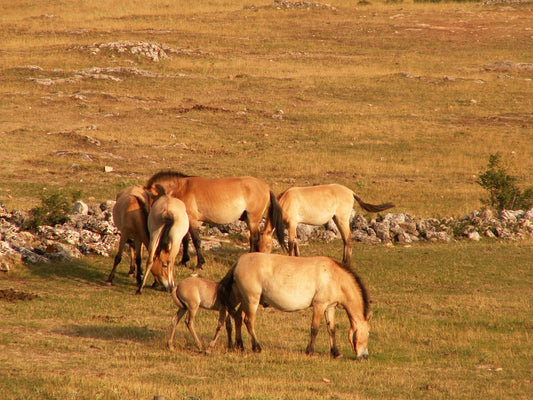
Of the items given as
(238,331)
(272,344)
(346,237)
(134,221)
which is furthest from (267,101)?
(238,331)

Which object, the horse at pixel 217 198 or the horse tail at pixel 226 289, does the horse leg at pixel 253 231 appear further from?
the horse tail at pixel 226 289

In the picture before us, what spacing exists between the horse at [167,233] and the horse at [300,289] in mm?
3114

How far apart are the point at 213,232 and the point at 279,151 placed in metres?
11.9

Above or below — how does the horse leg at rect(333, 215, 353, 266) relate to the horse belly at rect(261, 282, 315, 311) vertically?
below

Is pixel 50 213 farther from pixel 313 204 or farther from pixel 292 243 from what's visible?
pixel 313 204

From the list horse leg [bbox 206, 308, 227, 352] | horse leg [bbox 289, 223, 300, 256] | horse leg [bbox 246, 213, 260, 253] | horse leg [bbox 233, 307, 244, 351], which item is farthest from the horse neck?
horse leg [bbox 233, 307, 244, 351]

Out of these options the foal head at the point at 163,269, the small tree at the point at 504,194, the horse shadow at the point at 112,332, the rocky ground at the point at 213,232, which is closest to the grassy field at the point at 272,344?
the horse shadow at the point at 112,332

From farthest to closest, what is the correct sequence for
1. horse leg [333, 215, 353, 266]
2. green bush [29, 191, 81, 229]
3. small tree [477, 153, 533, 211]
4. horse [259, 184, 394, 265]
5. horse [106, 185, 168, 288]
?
1. small tree [477, 153, 533, 211]
2. green bush [29, 191, 81, 229]
3. horse leg [333, 215, 353, 266]
4. horse [259, 184, 394, 265]
5. horse [106, 185, 168, 288]

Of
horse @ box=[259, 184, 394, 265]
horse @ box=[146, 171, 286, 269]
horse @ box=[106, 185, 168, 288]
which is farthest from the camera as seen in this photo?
horse @ box=[259, 184, 394, 265]

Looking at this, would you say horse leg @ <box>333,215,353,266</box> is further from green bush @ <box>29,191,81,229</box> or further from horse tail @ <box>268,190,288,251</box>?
green bush @ <box>29,191,81,229</box>

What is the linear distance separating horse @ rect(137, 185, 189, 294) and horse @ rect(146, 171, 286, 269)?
6.90ft

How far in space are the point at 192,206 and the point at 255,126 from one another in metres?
18.4

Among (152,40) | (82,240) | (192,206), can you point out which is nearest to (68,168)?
(82,240)

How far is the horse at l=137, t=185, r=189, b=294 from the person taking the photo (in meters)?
13.7
